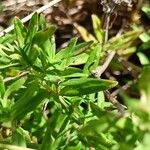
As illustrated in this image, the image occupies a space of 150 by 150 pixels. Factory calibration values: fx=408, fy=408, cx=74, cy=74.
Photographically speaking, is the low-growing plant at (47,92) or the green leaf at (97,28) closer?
the low-growing plant at (47,92)

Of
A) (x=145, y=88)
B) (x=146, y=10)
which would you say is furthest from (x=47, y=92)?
(x=146, y=10)

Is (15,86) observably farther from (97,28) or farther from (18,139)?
(97,28)

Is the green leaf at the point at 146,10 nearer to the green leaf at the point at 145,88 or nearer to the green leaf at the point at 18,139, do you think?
the green leaf at the point at 18,139

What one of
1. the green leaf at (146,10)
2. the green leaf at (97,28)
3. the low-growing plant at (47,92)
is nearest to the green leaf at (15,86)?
the low-growing plant at (47,92)

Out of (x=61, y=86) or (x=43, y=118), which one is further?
(x=43, y=118)

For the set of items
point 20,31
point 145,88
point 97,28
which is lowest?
point 97,28

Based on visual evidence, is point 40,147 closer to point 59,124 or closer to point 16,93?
point 59,124

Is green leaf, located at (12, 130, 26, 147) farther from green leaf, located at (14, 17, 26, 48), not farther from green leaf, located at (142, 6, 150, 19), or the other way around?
green leaf, located at (142, 6, 150, 19)

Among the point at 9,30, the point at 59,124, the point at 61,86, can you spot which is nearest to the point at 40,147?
the point at 59,124
